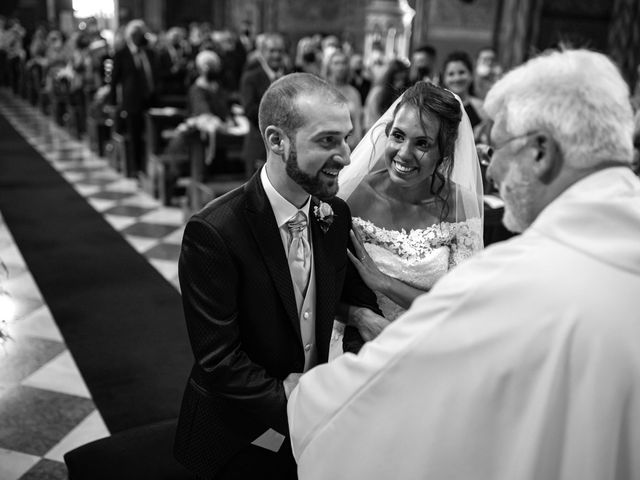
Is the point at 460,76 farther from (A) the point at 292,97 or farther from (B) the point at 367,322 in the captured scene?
(A) the point at 292,97

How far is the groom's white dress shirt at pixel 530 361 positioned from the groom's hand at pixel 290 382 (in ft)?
1.95

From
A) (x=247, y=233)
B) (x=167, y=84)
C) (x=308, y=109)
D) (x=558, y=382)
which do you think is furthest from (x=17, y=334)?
(x=167, y=84)

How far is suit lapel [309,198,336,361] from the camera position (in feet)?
6.32

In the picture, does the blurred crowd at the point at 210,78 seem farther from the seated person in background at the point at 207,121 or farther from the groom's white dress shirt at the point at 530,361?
the groom's white dress shirt at the point at 530,361

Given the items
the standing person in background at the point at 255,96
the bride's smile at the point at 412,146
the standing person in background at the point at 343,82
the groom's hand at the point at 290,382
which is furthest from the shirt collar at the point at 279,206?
the standing person in background at the point at 343,82

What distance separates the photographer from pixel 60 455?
9.18ft

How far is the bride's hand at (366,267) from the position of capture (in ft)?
7.43

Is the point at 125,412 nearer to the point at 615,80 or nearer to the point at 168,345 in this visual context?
the point at 168,345

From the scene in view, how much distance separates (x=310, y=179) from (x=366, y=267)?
630 millimetres

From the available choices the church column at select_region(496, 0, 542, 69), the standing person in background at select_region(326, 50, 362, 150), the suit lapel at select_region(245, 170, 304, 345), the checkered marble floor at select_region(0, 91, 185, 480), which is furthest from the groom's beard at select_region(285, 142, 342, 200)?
the church column at select_region(496, 0, 542, 69)

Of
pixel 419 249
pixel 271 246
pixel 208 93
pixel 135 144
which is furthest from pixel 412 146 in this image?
pixel 135 144

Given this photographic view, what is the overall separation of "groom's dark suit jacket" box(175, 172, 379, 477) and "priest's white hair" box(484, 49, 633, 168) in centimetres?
81

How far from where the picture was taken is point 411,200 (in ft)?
8.14

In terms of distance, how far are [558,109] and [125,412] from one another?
262cm
